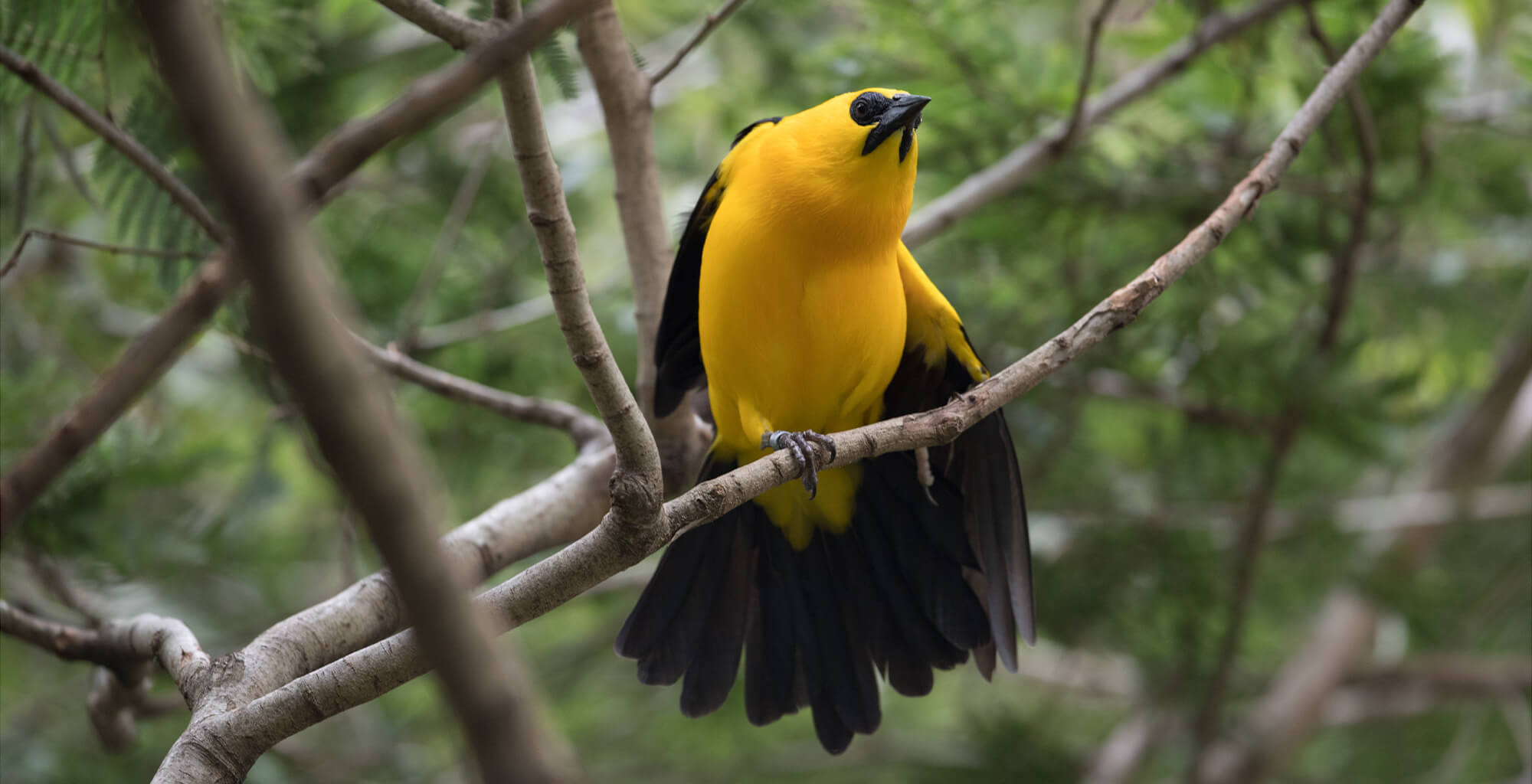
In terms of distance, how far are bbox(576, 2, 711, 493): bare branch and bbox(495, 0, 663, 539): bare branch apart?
4.01 feet

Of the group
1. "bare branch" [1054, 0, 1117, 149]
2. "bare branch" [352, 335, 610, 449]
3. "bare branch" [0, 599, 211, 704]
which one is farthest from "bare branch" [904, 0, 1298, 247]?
"bare branch" [0, 599, 211, 704]

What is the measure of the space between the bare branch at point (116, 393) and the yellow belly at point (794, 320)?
78.5 inches

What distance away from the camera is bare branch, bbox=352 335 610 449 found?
324 centimetres

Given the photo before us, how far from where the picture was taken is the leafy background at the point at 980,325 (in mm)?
3713

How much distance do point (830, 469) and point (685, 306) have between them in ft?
2.26

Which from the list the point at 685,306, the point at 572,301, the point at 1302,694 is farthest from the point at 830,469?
the point at 1302,694

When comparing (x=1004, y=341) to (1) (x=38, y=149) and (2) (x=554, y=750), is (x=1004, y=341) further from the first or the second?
(2) (x=554, y=750)

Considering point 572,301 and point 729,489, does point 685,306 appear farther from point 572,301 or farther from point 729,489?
point 572,301

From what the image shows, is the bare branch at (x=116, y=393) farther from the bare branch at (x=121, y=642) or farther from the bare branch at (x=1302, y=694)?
the bare branch at (x=1302, y=694)

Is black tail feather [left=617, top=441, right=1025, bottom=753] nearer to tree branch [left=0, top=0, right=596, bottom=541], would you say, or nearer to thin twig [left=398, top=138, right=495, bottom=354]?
thin twig [left=398, top=138, right=495, bottom=354]

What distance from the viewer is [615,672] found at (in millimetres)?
7125

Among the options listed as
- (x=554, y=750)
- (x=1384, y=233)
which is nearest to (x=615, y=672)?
(x=1384, y=233)

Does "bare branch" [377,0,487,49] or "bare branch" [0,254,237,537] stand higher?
"bare branch" [377,0,487,49]

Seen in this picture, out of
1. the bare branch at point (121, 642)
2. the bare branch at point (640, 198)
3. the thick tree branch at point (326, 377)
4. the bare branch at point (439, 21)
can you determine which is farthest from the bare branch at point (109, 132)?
the thick tree branch at point (326, 377)
